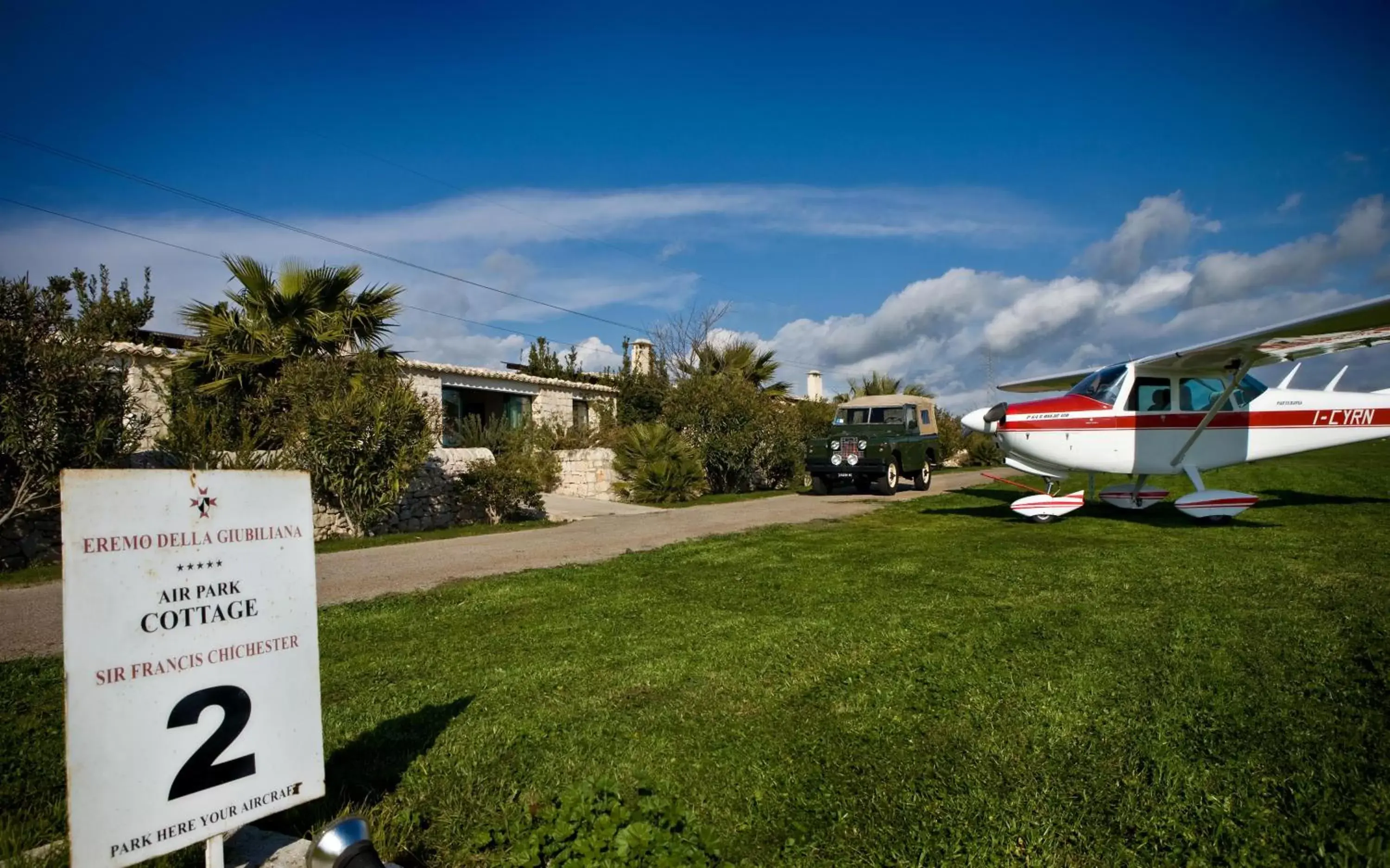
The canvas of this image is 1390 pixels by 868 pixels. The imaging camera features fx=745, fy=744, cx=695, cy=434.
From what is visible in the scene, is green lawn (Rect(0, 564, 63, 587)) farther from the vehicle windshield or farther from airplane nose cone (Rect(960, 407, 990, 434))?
the vehicle windshield

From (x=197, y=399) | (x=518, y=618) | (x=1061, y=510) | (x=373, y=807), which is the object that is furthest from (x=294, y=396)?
(x=1061, y=510)

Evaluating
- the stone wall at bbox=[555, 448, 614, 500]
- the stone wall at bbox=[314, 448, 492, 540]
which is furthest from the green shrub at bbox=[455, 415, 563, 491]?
the stone wall at bbox=[314, 448, 492, 540]

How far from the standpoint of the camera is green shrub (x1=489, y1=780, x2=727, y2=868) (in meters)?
2.18

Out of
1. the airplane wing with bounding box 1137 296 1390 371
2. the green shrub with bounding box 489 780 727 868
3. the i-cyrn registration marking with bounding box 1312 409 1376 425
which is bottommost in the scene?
the green shrub with bounding box 489 780 727 868

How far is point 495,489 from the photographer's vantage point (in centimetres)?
1369

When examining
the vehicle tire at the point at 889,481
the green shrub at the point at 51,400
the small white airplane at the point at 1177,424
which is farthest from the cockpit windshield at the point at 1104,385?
the green shrub at the point at 51,400

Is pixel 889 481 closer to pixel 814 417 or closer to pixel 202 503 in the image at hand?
pixel 814 417

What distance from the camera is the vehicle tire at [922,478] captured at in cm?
1847

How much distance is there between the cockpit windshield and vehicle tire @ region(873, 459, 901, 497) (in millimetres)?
6686

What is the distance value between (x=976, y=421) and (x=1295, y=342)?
3.82 meters

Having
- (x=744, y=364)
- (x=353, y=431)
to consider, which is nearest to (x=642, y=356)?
(x=744, y=364)

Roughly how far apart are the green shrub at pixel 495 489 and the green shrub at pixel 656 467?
3.77m

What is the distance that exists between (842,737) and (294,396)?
10.6m

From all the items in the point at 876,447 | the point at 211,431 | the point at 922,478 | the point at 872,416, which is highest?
the point at 872,416
